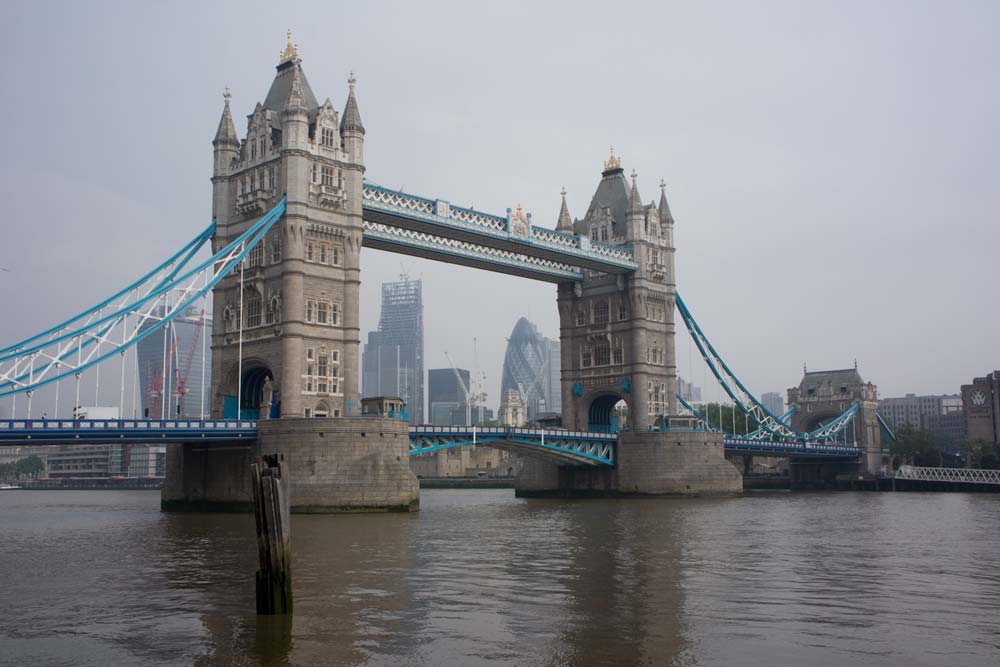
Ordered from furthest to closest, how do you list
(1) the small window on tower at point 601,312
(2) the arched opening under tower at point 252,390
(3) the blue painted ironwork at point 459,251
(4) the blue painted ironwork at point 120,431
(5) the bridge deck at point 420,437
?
(1) the small window on tower at point 601,312 < (3) the blue painted ironwork at point 459,251 < (2) the arched opening under tower at point 252,390 < (5) the bridge deck at point 420,437 < (4) the blue painted ironwork at point 120,431

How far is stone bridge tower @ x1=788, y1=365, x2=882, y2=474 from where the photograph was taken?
413 ft

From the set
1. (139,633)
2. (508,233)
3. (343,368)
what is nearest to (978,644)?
(139,633)

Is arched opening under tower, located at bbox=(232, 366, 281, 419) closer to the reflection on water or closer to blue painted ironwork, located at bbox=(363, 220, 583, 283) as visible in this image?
blue painted ironwork, located at bbox=(363, 220, 583, 283)

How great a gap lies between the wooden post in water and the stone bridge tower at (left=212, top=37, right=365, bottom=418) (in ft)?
125

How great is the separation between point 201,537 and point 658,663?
96.0 feet

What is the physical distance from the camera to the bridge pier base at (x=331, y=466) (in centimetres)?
5594

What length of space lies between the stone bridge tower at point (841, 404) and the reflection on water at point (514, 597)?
81.2m

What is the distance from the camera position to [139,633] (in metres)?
20.7

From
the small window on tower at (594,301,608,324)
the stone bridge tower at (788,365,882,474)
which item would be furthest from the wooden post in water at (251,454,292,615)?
the stone bridge tower at (788,365,882,474)

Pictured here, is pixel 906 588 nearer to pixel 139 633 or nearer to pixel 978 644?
pixel 978 644

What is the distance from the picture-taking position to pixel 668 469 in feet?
Answer: 271

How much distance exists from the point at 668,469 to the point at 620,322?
566 inches

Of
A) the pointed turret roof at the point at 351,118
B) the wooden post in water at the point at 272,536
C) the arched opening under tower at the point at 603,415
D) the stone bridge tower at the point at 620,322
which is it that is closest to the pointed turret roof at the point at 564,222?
the stone bridge tower at the point at 620,322

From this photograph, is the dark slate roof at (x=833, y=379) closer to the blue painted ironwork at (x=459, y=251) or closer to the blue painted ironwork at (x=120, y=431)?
the blue painted ironwork at (x=459, y=251)
